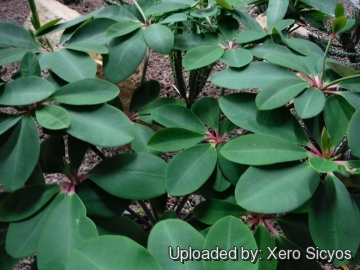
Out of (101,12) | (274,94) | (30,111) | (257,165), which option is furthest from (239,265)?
(101,12)

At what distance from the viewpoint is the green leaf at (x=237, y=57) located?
657 mm

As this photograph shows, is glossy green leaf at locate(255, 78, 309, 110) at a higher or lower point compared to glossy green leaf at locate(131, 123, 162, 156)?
higher

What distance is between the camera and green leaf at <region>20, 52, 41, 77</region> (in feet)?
2.02

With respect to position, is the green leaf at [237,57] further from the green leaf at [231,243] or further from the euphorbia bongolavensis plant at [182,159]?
the green leaf at [231,243]

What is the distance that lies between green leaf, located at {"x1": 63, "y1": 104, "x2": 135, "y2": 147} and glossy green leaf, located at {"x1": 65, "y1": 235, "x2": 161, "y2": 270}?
0.59ft

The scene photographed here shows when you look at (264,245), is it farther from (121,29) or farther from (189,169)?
(121,29)

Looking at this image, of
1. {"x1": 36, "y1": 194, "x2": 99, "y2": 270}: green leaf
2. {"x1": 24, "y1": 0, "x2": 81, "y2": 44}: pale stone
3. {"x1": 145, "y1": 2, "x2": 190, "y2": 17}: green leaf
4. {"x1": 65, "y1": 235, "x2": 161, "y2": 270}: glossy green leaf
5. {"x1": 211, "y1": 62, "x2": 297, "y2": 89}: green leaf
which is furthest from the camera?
{"x1": 24, "y1": 0, "x2": 81, "y2": 44}: pale stone

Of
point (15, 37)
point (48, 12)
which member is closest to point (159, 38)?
point (15, 37)

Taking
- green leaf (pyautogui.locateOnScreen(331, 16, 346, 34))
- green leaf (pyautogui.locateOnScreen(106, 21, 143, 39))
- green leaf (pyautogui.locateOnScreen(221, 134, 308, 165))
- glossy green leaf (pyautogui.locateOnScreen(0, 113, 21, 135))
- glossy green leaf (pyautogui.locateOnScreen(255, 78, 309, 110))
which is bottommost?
green leaf (pyautogui.locateOnScreen(221, 134, 308, 165))

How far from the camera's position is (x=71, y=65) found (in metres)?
0.66

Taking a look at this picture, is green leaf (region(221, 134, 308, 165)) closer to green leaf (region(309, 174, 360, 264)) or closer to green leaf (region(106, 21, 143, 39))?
green leaf (region(309, 174, 360, 264))

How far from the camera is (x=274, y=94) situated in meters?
0.59

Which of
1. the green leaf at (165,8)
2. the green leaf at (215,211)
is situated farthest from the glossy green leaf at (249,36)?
the green leaf at (215,211)

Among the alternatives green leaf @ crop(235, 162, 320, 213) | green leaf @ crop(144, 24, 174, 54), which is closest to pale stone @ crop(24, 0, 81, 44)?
green leaf @ crop(144, 24, 174, 54)
